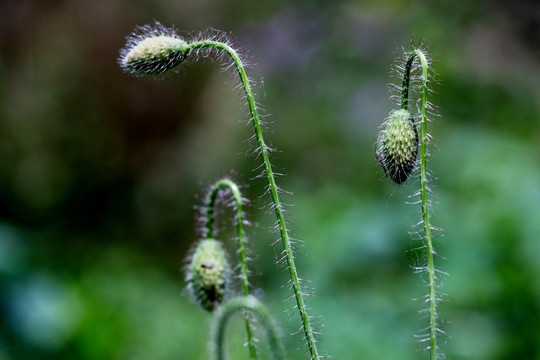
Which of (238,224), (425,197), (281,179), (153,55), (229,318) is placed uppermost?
(281,179)

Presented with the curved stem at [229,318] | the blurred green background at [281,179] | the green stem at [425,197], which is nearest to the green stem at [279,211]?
the curved stem at [229,318]

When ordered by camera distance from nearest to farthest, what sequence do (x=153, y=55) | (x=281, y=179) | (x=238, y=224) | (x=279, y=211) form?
(x=279, y=211) < (x=153, y=55) < (x=238, y=224) < (x=281, y=179)

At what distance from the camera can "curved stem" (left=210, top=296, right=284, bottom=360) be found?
1473 millimetres

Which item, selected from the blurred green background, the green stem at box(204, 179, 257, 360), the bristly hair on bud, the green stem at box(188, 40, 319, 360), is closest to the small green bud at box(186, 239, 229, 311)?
the green stem at box(204, 179, 257, 360)

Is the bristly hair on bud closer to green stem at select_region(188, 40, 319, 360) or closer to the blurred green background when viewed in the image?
green stem at select_region(188, 40, 319, 360)

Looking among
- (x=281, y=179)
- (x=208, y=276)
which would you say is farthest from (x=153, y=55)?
(x=281, y=179)

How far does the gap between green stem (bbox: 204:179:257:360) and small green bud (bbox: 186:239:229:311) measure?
0.26 ft

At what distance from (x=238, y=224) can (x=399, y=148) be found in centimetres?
49

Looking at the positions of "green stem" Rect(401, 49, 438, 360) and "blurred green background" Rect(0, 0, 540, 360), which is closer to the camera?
"green stem" Rect(401, 49, 438, 360)

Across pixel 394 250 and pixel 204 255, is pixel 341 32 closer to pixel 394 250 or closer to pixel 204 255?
pixel 394 250

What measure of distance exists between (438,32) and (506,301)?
382 centimetres

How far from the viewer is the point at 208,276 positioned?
5.94ft

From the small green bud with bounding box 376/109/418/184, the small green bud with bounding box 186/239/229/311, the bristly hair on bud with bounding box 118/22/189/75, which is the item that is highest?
the bristly hair on bud with bounding box 118/22/189/75

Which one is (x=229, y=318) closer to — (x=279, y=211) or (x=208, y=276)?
(x=208, y=276)
